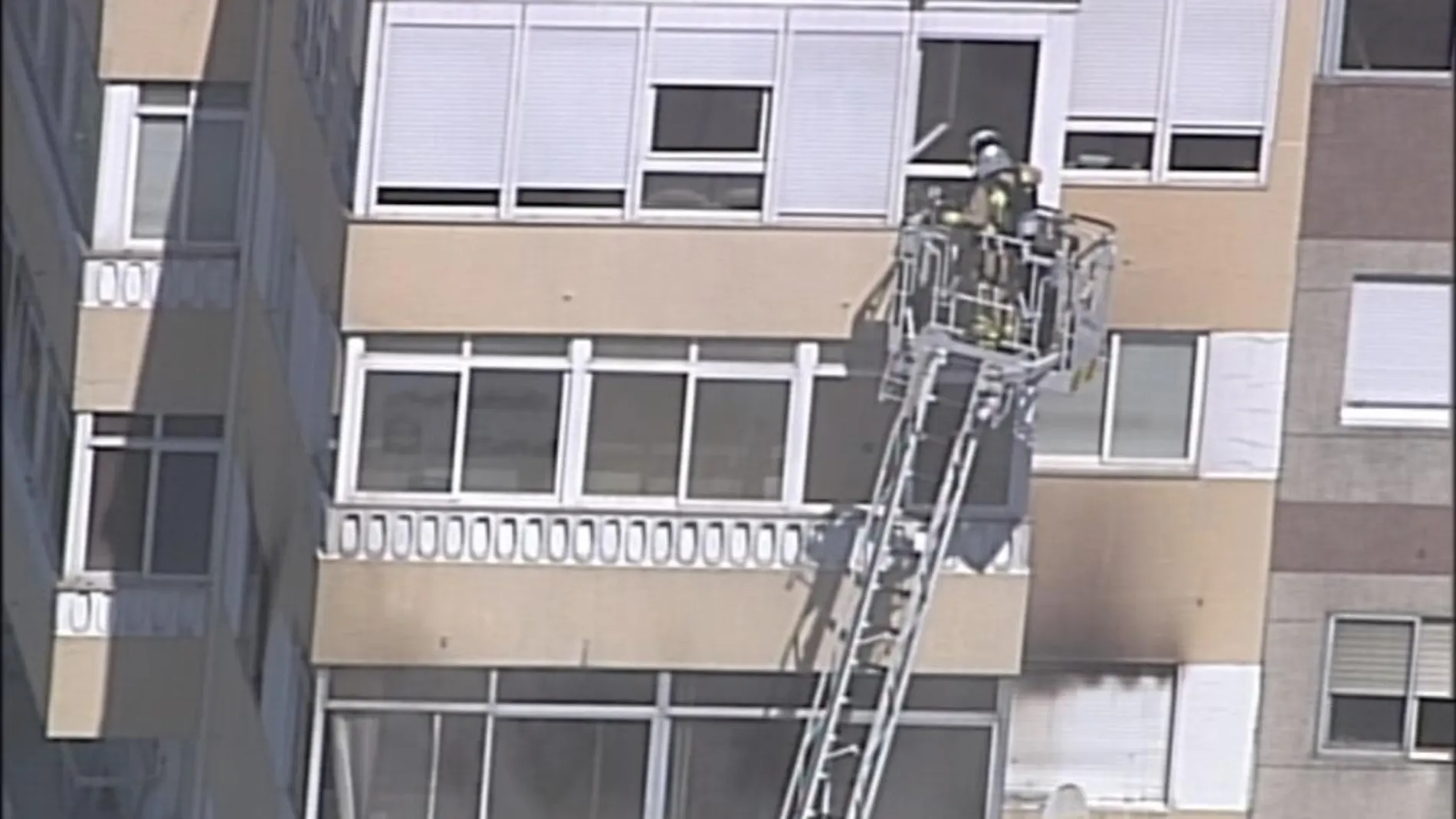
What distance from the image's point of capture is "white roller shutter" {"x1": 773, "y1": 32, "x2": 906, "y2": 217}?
1125cm

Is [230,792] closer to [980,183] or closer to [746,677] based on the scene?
[746,677]

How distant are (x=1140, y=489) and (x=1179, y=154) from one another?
5.62 feet

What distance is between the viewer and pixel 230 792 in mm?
12461

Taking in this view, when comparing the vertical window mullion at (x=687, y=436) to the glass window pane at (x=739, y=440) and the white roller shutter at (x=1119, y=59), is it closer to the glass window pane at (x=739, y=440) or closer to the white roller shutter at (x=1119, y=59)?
the glass window pane at (x=739, y=440)

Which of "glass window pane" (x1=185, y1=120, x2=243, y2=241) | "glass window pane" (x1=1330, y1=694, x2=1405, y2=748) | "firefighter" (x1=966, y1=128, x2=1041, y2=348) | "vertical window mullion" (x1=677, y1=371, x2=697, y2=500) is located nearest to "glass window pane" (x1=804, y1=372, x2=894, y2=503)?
"vertical window mullion" (x1=677, y1=371, x2=697, y2=500)

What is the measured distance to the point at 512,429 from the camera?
11617 mm

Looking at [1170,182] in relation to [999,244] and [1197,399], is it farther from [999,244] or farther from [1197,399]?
[999,244]

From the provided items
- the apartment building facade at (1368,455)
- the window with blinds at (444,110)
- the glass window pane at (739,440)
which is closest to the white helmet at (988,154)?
the glass window pane at (739,440)

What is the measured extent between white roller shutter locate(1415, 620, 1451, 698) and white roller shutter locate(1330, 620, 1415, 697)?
0.06 meters

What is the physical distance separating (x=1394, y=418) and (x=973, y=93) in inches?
115

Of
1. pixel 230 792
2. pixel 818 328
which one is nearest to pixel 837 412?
pixel 818 328

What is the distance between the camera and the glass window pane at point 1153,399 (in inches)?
487

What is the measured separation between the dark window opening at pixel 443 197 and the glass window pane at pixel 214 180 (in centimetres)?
145

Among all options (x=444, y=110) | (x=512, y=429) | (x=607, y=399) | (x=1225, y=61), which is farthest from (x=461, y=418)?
(x=1225, y=61)
